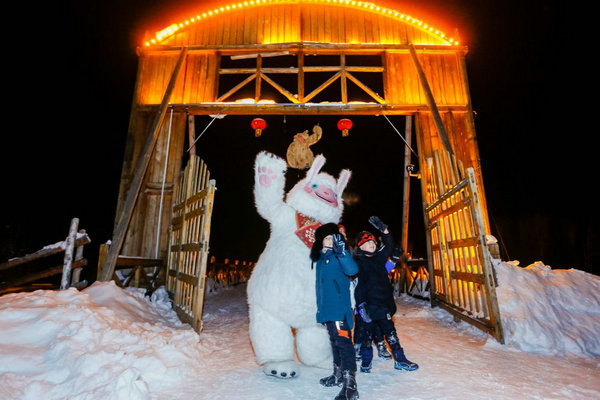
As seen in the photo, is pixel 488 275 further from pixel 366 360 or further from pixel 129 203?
pixel 129 203

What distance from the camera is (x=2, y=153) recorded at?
40.2 ft

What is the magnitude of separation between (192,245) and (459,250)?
4027 millimetres

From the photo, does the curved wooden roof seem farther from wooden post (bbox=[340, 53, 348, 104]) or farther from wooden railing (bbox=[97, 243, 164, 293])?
wooden railing (bbox=[97, 243, 164, 293])

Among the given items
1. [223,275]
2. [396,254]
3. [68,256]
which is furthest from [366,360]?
[223,275]

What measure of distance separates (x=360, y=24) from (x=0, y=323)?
8.53 m

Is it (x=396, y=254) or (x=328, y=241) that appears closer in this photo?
(x=328, y=241)

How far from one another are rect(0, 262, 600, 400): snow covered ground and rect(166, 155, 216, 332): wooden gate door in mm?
440

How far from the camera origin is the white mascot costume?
2832 millimetres

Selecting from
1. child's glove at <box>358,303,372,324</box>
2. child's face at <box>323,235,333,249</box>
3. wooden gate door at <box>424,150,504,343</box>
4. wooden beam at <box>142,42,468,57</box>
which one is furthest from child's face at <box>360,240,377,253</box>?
wooden beam at <box>142,42,468,57</box>

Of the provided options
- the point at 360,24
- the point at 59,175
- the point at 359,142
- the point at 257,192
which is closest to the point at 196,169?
the point at 257,192

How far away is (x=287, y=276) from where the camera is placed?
2.89 m

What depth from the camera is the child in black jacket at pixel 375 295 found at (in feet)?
10.0

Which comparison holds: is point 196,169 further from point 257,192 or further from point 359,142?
point 359,142

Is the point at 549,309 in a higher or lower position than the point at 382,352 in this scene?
higher
